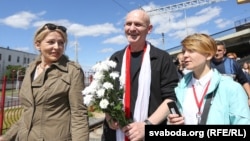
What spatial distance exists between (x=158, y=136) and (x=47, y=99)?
3.10ft

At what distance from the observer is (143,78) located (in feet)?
8.99

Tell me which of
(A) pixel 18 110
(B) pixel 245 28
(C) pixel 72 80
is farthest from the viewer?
(B) pixel 245 28

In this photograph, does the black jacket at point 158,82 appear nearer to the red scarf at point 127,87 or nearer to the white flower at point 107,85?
the red scarf at point 127,87

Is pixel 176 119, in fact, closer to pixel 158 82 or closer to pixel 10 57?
pixel 158 82

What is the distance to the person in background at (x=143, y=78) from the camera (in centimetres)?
267

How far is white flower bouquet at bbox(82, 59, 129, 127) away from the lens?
7.89ft

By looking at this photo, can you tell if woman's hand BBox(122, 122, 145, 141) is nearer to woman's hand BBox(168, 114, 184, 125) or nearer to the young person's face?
woman's hand BBox(168, 114, 184, 125)

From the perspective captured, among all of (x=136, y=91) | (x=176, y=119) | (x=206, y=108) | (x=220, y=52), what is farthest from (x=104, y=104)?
(x=220, y=52)

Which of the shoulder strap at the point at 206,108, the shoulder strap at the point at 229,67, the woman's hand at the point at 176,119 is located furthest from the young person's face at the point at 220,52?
the woman's hand at the point at 176,119

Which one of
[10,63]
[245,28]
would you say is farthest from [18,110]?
[10,63]

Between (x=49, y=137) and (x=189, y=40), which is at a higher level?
(x=189, y=40)

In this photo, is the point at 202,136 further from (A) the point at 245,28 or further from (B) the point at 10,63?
(B) the point at 10,63

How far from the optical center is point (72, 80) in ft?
8.21

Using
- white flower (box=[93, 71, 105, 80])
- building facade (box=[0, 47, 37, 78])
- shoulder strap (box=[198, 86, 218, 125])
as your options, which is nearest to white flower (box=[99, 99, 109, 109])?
white flower (box=[93, 71, 105, 80])
